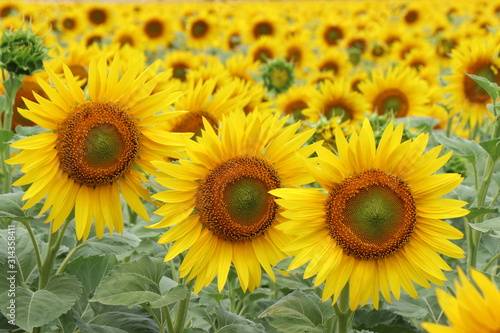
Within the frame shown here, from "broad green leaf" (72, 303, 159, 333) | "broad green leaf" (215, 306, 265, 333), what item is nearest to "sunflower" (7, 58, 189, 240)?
"broad green leaf" (72, 303, 159, 333)

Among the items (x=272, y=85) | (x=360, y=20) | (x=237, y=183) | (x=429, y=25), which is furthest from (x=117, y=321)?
(x=429, y=25)

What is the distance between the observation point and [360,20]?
32.3 feet

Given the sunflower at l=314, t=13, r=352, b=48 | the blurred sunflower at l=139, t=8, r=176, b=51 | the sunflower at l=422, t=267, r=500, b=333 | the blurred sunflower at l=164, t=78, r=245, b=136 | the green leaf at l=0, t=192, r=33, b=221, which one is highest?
the sunflower at l=314, t=13, r=352, b=48

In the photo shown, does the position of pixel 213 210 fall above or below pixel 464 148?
below

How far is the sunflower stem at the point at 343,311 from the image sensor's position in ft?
6.52

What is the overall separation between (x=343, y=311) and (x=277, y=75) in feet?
11.7

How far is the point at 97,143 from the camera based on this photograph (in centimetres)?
208

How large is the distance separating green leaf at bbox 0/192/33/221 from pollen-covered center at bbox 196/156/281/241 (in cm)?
62

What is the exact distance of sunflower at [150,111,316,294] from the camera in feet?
6.42

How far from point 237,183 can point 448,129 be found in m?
2.46

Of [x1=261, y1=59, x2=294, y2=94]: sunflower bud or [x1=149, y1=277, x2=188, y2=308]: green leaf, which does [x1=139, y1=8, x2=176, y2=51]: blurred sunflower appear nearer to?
[x1=261, y1=59, x2=294, y2=94]: sunflower bud

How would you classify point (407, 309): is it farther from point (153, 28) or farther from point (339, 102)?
point (153, 28)

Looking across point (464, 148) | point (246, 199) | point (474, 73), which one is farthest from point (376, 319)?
point (474, 73)

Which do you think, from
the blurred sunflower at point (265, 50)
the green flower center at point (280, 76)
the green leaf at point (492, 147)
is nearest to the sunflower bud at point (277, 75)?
the green flower center at point (280, 76)
